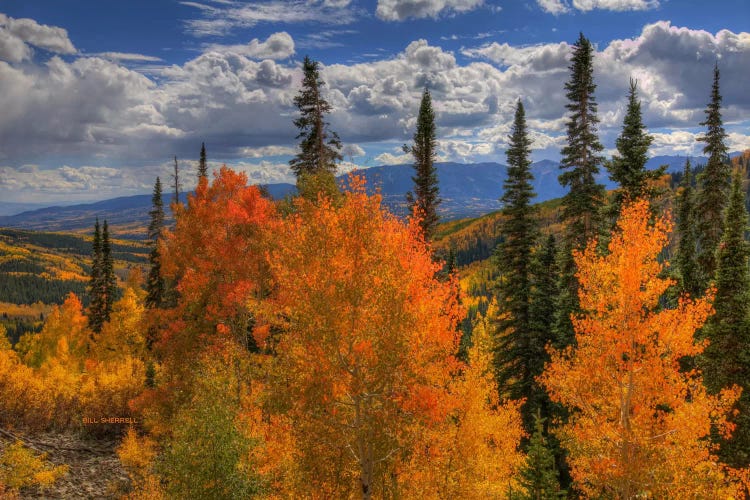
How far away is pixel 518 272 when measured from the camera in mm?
32312

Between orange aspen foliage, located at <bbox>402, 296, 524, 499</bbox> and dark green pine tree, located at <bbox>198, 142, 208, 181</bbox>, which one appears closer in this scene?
orange aspen foliage, located at <bbox>402, 296, 524, 499</bbox>

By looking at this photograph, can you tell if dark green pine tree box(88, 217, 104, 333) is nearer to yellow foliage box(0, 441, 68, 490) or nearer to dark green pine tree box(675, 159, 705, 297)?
yellow foliage box(0, 441, 68, 490)

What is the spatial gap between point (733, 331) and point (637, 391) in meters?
9.72

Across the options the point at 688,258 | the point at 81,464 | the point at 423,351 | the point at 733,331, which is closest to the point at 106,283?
the point at 81,464

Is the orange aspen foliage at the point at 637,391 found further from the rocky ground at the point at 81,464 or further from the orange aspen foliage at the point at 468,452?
the rocky ground at the point at 81,464

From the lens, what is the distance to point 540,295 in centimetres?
3312

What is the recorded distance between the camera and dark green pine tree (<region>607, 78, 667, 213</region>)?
87.5 feet

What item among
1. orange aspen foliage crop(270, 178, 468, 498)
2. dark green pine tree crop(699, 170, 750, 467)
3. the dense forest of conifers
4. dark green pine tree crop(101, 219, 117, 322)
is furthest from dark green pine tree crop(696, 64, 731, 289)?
dark green pine tree crop(101, 219, 117, 322)

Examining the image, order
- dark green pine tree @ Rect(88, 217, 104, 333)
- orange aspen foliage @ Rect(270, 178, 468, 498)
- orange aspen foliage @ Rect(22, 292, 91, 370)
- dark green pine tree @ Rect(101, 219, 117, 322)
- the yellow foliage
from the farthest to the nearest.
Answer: orange aspen foliage @ Rect(22, 292, 91, 370)
dark green pine tree @ Rect(101, 219, 117, 322)
dark green pine tree @ Rect(88, 217, 104, 333)
the yellow foliage
orange aspen foliage @ Rect(270, 178, 468, 498)

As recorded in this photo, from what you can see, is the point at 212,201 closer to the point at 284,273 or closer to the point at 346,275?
the point at 284,273

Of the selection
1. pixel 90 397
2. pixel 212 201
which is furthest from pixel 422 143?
pixel 90 397

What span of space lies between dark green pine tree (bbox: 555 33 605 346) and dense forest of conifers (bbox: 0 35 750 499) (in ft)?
0.45

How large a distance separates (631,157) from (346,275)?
815 inches

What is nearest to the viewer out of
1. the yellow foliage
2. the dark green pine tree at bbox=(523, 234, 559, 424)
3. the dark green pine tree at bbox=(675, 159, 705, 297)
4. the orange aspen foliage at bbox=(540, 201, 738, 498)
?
the orange aspen foliage at bbox=(540, 201, 738, 498)
